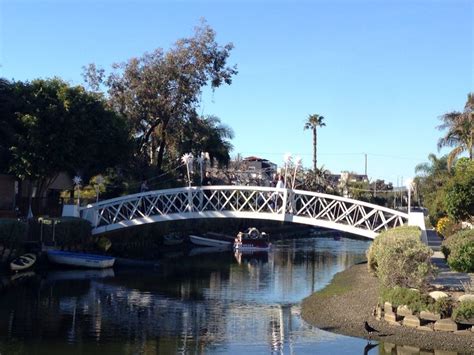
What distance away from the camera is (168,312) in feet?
94.1

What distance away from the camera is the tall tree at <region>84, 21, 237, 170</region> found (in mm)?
59312

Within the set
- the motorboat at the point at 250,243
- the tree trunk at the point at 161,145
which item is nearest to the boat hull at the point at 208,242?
the motorboat at the point at 250,243

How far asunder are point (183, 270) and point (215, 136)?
2385 cm

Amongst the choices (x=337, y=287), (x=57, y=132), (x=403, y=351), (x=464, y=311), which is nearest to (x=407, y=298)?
(x=464, y=311)

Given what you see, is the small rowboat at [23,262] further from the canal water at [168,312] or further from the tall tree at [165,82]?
the tall tree at [165,82]

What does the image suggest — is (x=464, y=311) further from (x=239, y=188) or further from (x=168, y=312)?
(x=239, y=188)

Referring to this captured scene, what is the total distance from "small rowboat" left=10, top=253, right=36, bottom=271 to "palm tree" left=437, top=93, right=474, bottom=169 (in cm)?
3433

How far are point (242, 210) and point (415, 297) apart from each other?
91.7 ft

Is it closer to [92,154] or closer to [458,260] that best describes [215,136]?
[92,154]

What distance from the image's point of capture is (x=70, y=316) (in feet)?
89.3

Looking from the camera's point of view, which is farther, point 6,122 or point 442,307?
point 6,122

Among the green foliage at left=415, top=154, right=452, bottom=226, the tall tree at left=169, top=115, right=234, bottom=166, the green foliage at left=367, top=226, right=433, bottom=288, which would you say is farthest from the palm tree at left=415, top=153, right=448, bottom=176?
the green foliage at left=367, top=226, right=433, bottom=288

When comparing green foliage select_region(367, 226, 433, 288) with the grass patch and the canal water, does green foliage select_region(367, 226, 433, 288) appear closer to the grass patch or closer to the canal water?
the canal water

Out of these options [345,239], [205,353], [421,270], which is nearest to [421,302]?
[421,270]
